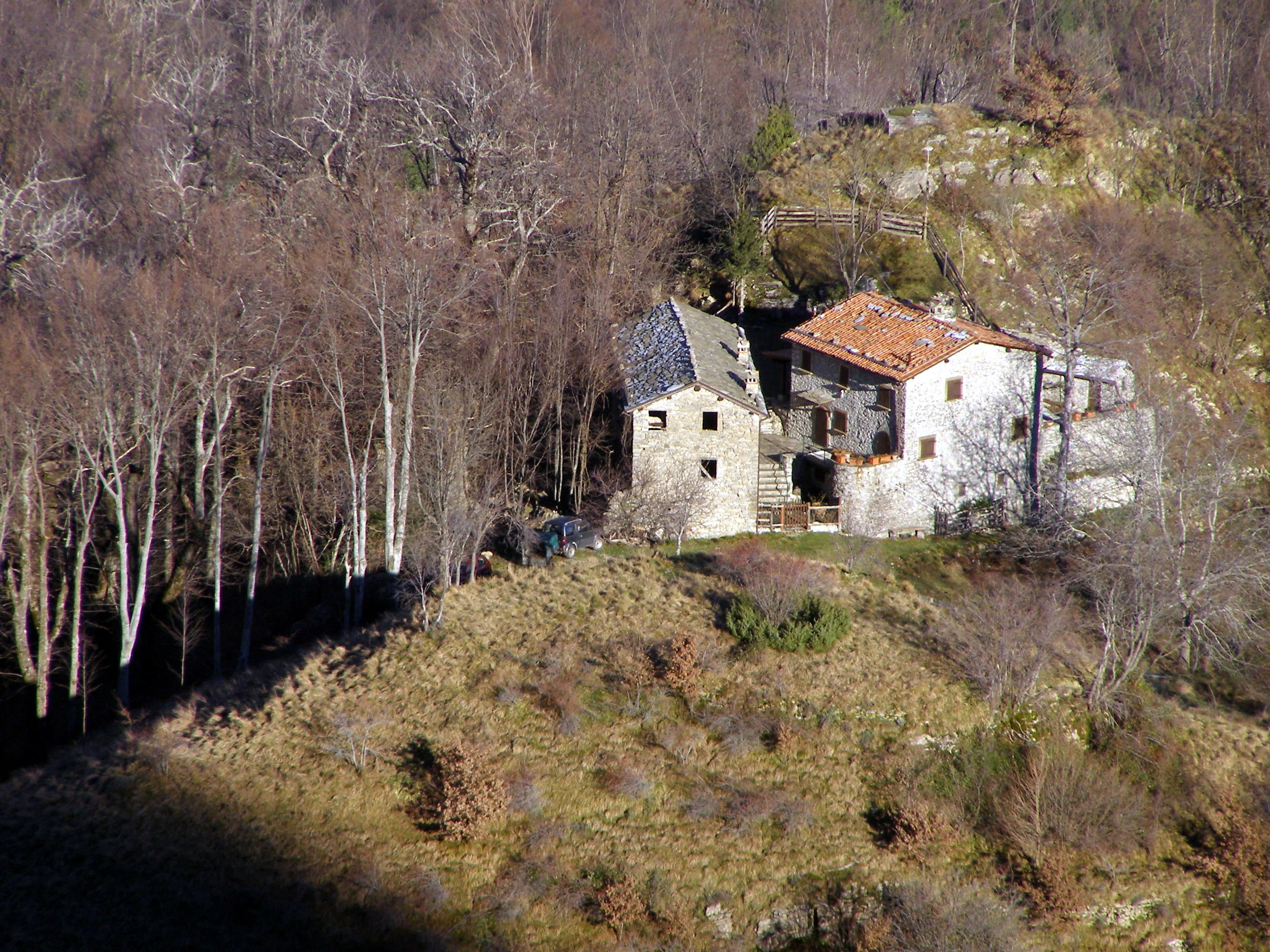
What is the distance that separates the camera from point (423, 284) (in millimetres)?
33312

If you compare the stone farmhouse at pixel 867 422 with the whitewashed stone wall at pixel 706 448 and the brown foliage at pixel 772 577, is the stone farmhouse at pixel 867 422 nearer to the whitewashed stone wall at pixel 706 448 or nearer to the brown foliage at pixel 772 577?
the whitewashed stone wall at pixel 706 448

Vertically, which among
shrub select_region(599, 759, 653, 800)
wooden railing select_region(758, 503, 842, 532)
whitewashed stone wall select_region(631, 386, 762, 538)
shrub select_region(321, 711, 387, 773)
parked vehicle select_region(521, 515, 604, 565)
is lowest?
shrub select_region(599, 759, 653, 800)

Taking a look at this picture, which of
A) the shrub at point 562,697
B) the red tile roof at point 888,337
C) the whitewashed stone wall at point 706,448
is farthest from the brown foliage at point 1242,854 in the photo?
the whitewashed stone wall at point 706,448

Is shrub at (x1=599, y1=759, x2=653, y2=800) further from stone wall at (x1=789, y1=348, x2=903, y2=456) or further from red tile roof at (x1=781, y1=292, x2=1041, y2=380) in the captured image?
red tile roof at (x1=781, y1=292, x2=1041, y2=380)

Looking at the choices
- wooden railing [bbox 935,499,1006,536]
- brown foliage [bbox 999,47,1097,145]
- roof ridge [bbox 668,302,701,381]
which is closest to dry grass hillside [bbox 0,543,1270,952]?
wooden railing [bbox 935,499,1006,536]

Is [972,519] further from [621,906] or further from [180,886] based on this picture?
A: [180,886]

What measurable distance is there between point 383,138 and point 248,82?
14.1 meters

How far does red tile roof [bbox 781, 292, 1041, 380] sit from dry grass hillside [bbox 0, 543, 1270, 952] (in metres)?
12.0

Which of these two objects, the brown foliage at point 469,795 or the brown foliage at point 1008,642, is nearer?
the brown foliage at point 469,795

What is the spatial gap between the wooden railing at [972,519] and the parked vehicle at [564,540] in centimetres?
1413

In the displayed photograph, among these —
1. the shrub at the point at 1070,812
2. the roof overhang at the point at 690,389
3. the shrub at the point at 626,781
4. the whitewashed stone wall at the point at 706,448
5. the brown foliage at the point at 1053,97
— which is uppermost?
the brown foliage at the point at 1053,97

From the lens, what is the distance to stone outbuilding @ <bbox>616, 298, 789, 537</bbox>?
121 feet

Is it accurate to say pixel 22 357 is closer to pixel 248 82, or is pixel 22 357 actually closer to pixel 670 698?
pixel 670 698

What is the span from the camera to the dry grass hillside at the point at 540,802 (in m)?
21.9
